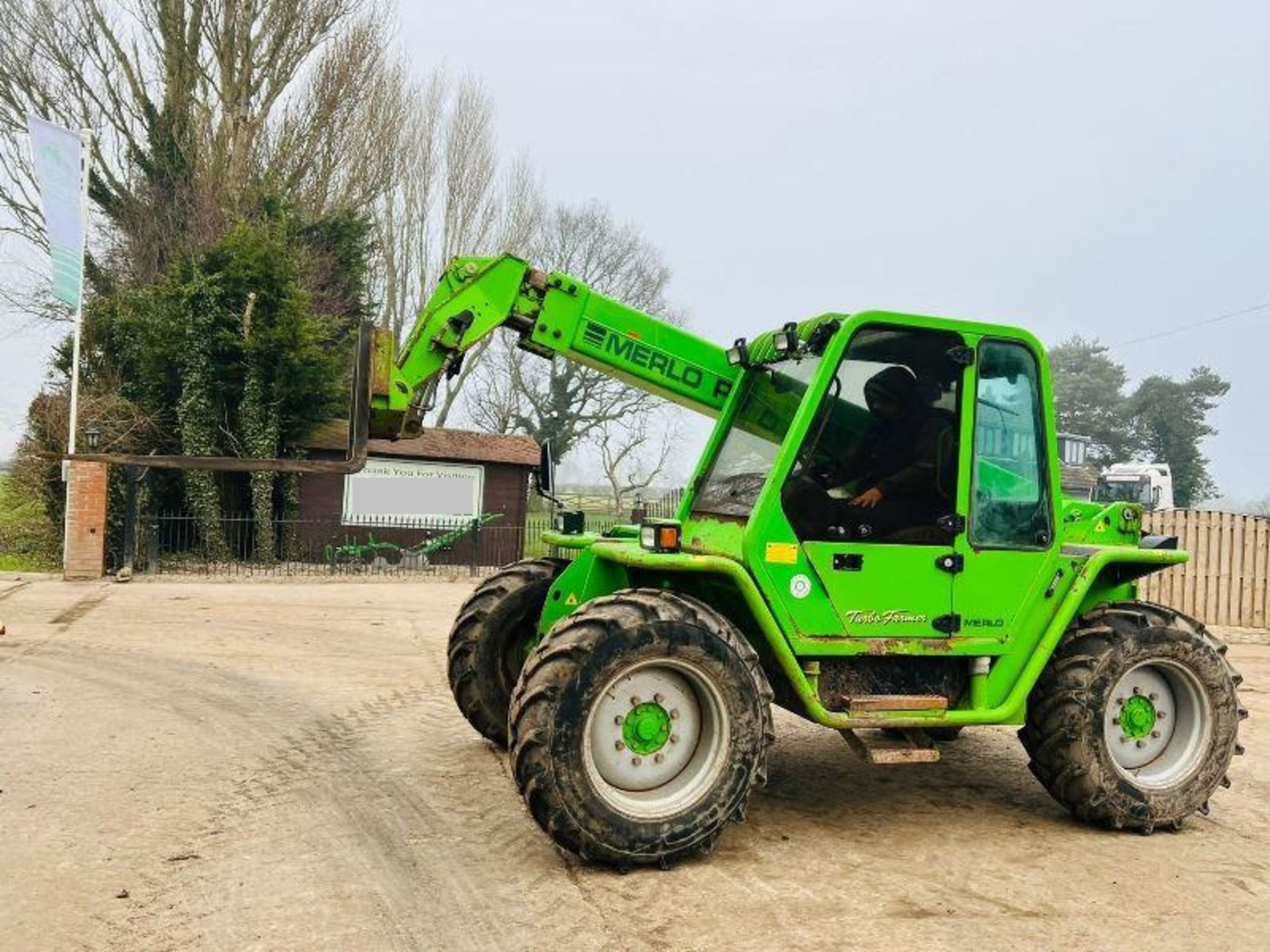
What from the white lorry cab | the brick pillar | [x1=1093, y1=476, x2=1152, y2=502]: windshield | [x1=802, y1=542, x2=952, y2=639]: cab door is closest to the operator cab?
[x1=802, y1=542, x2=952, y2=639]: cab door

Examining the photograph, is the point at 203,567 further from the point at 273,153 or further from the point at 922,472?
the point at 922,472

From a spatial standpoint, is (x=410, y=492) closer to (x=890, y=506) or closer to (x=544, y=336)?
(x=544, y=336)

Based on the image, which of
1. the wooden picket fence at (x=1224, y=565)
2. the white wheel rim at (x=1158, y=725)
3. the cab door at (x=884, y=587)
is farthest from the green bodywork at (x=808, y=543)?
the wooden picket fence at (x=1224, y=565)

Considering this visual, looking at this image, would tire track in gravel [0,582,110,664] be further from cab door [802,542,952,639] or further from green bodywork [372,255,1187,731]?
cab door [802,542,952,639]

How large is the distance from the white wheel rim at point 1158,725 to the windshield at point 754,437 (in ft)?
6.80

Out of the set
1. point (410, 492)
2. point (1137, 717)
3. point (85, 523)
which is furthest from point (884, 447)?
point (410, 492)

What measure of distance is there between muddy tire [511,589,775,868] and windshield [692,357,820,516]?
0.76 metres

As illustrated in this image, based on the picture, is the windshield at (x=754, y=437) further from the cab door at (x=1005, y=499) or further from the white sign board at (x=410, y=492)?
the white sign board at (x=410, y=492)

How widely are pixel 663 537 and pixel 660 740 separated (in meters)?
0.90

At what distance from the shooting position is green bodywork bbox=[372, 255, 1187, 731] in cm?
474

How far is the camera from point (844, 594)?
4805mm

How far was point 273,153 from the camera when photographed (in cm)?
2384

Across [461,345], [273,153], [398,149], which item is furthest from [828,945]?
[398,149]

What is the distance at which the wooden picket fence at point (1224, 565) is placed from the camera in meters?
14.6
